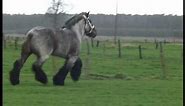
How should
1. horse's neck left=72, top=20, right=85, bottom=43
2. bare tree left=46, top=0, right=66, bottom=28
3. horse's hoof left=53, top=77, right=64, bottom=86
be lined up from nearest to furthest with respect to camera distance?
horse's hoof left=53, top=77, right=64, bottom=86 < horse's neck left=72, top=20, right=85, bottom=43 < bare tree left=46, top=0, right=66, bottom=28

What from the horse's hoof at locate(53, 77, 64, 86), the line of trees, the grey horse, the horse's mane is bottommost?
the horse's hoof at locate(53, 77, 64, 86)

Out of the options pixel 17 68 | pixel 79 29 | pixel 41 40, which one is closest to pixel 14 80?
pixel 17 68

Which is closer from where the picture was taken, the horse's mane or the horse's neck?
the horse's neck

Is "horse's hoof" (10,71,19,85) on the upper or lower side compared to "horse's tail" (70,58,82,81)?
lower

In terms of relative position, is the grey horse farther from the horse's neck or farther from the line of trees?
the line of trees

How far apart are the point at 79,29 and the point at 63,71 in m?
1.64

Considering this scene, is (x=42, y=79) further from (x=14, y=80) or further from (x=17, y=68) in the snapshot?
(x=17, y=68)

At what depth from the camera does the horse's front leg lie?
17.3 m

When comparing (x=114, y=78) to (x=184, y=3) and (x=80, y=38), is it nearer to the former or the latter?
(x=80, y=38)

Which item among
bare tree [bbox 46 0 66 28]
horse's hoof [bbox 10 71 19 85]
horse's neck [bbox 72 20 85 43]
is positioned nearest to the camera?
horse's hoof [bbox 10 71 19 85]

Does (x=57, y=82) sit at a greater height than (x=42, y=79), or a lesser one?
lesser

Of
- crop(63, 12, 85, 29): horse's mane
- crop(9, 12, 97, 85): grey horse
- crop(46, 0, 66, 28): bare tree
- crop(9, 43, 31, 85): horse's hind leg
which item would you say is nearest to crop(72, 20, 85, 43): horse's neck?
crop(9, 12, 97, 85): grey horse

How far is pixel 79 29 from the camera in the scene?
18500mm

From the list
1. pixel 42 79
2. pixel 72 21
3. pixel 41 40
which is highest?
pixel 72 21
